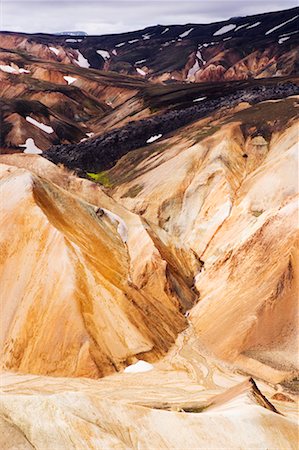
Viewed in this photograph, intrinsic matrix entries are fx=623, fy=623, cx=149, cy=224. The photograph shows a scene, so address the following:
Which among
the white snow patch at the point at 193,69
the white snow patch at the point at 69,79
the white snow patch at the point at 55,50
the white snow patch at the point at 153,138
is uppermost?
the white snow patch at the point at 55,50

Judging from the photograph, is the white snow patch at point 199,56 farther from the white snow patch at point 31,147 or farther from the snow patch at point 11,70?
the white snow patch at point 31,147

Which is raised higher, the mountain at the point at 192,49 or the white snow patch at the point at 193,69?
the mountain at the point at 192,49

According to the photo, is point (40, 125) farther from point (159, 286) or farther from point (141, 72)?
point (141, 72)

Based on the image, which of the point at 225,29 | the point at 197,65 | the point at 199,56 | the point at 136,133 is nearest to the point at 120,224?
the point at 136,133

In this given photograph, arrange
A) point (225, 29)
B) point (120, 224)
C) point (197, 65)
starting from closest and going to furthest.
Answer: point (120, 224), point (197, 65), point (225, 29)

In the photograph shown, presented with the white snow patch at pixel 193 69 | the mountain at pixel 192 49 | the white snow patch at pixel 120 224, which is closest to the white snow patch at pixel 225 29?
the mountain at pixel 192 49

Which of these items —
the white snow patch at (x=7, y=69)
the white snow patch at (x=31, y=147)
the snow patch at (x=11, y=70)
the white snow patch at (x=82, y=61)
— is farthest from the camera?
the white snow patch at (x=82, y=61)

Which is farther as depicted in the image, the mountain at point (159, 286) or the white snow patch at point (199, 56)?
the white snow patch at point (199, 56)

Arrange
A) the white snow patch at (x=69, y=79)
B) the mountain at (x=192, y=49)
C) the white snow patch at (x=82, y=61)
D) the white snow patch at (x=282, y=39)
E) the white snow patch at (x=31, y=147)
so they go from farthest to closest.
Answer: the white snow patch at (x=82, y=61) → the white snow patch at (x=282, y=39) → the mountain at (x=192, y=49) → the white snow patch at (x=69, y=79) → the white snow patch at (x=31, y=147)
